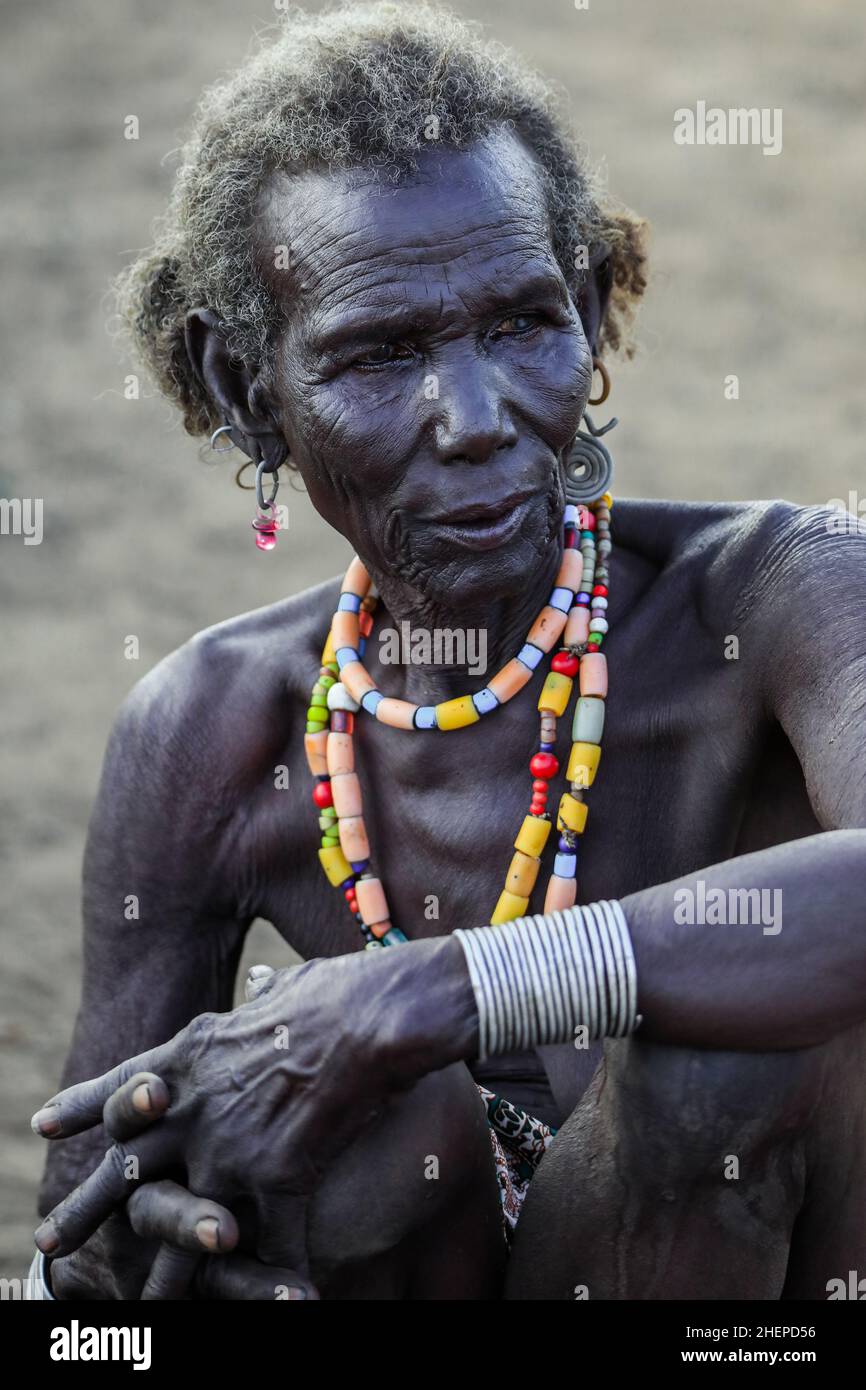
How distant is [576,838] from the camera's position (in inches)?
128

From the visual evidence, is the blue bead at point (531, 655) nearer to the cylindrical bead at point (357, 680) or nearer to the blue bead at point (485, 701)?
the blue bead at point (485, 701)

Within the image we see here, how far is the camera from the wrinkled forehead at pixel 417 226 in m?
3.02

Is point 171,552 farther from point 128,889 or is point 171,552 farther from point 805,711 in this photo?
point 805,711

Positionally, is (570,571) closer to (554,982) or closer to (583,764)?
(583,764)

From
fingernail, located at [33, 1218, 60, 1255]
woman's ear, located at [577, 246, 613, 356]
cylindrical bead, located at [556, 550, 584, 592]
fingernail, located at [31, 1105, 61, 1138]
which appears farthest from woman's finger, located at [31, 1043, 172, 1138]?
woman's ear, located at [577, 246, 613, 356]

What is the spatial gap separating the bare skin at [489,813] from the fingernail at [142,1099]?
0.10 metres

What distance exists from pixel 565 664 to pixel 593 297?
0.65 metres

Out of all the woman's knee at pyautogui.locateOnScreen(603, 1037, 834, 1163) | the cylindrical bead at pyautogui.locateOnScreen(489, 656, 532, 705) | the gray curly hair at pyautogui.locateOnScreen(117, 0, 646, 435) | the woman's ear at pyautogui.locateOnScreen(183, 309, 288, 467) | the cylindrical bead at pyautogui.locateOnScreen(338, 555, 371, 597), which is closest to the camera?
the woman's knee at pyautogui.locateOnScreen(603, 1037, 834, 1163)

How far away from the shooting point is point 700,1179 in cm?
257

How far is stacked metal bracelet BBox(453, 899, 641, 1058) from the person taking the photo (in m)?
2.55

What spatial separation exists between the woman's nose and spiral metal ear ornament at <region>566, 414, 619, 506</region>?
0.25 meters

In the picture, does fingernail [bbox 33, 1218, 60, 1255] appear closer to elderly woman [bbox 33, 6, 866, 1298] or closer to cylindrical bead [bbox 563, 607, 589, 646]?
elderly woman [bbox 33, 6, 866, 1298]

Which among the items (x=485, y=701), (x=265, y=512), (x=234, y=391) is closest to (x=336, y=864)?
(x=485, y=701)

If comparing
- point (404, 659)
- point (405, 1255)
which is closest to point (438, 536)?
point (404, 659)
